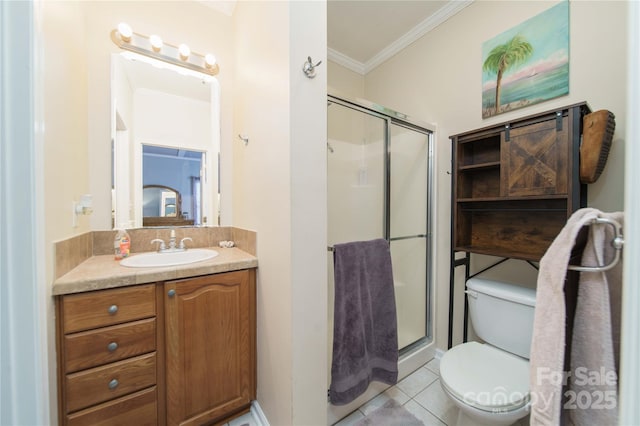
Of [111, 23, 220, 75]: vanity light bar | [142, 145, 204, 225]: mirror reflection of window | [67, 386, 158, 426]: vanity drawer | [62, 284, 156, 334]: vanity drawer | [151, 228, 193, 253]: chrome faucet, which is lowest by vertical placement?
[67, 386, 158, 426]: vanity drawer

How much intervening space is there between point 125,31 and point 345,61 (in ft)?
5.98

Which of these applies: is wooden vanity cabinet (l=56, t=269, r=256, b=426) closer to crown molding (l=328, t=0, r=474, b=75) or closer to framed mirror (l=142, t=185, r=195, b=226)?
framed mirror (l=142, t=185, r=195, b=226)

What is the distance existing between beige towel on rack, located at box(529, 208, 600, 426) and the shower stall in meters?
1.07

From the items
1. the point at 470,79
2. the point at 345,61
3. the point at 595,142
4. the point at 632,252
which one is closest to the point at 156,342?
the point at 632,252

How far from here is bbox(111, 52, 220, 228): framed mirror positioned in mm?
1458

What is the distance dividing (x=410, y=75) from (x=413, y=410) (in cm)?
255

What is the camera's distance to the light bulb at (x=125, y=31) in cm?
140

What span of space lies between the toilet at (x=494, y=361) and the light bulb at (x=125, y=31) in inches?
105

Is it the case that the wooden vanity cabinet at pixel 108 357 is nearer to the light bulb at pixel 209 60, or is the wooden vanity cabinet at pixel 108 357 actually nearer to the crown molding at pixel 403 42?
the light bulb at pixel 209 60

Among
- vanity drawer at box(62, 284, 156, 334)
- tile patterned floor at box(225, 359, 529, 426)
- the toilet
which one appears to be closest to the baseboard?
tile patterned floor at box(225, 359, 529, 426)

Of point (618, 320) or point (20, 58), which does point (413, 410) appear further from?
point (20, 58)

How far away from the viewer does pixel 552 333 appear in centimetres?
64

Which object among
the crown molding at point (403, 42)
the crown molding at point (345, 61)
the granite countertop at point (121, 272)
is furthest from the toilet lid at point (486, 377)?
the crown molding at point (345, 61)

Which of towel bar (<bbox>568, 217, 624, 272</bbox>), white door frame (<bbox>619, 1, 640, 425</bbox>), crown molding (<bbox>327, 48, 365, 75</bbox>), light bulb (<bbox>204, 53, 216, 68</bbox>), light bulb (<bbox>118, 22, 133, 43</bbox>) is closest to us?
white door frame (<bbox>619, 1, 640, 425</bbox>)
